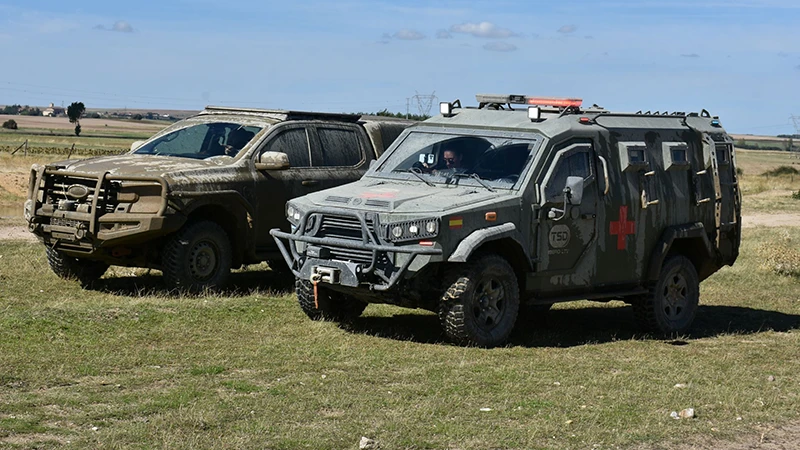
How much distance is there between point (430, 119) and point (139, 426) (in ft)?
18.7

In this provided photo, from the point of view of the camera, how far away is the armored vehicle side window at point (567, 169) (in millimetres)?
11273

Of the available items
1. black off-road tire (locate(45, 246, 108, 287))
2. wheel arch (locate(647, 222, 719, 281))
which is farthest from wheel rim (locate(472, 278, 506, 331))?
black off-road tire (locate(45, 246, 108, 287))

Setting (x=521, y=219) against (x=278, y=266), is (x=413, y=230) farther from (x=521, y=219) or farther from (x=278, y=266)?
(x=278, y=266)

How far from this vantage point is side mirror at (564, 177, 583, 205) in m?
11.2

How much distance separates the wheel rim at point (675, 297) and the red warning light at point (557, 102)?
6.94 feet

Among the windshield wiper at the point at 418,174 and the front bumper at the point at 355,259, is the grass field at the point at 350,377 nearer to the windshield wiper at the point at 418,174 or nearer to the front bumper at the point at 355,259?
the front bumper at the point at 355,259

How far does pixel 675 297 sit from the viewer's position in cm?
1299

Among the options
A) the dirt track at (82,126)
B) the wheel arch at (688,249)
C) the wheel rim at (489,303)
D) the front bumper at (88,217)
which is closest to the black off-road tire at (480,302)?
the wheel rim at (489,303)

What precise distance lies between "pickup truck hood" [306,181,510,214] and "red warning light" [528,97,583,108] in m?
1.64

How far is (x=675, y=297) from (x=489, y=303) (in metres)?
2.91

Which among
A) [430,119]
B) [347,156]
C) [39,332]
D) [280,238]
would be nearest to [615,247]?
[430,119]

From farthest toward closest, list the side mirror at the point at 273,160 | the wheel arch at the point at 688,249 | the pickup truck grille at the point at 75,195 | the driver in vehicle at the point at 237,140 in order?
the driver in vehicle at the point at 237,140 → the side mirror at the point at 273,160 → the pickup truck grille at the point at 75,195 → the wheel arch at the point at 688,249

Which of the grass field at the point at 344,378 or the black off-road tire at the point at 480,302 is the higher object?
the black off-road tire at the point at 480,302

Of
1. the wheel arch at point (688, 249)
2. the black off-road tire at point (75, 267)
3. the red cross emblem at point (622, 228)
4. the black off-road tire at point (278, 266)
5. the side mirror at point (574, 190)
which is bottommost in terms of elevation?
the black off-road tire at point (278, 266)
